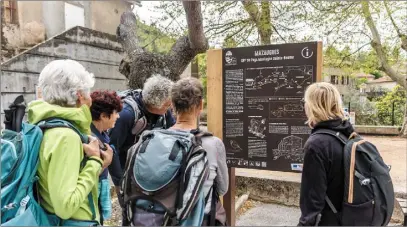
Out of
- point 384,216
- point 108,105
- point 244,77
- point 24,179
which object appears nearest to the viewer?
point 24,179

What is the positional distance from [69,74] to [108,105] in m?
0.65

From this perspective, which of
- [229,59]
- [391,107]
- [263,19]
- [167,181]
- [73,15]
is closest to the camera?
[167,181]

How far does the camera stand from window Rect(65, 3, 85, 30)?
1125cm

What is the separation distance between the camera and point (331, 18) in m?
9.49

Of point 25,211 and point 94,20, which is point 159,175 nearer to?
point 25,211

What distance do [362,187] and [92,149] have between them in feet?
5.27

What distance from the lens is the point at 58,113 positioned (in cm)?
168

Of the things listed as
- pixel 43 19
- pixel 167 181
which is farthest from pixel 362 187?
pixel 43 19

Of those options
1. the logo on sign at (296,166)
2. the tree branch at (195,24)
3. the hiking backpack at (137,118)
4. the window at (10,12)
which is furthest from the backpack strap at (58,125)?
the window at (10,12)

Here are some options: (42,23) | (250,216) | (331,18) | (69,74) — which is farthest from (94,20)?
(69,74)

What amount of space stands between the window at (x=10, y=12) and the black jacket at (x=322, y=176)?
418 inches

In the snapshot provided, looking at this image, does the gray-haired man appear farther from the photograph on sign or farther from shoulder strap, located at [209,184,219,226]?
shoulder strap, located at [209,184,219,226]

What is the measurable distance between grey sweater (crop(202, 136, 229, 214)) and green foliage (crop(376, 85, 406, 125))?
16496mm

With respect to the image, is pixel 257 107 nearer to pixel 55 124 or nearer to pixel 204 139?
pixel 204 139
